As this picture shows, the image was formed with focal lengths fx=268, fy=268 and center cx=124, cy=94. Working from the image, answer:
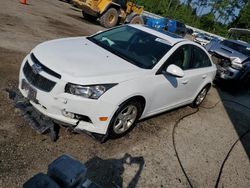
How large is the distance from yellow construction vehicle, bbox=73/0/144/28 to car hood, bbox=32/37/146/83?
39.7ft

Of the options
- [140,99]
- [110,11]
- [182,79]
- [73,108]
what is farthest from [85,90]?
[110,11]

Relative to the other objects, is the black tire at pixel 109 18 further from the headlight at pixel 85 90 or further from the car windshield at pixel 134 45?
the headlight at pixel 85 90

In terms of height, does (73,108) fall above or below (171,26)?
above

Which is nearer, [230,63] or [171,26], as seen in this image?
[230,63]

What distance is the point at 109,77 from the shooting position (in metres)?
3.71

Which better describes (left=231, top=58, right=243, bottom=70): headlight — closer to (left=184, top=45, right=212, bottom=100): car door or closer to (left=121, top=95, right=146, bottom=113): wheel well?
(left=184, top=45, right=212, bottom=100): car door

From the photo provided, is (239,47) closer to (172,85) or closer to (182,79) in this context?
(182,79)

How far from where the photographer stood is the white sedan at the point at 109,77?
11.7 ft

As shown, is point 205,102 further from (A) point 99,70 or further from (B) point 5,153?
(B) point 5,153

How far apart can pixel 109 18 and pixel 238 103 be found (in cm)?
1101

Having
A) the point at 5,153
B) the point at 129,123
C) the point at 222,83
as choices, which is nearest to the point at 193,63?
the point at 129,123

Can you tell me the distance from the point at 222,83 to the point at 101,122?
8.11 meters

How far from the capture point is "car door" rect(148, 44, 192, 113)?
4.49 metres

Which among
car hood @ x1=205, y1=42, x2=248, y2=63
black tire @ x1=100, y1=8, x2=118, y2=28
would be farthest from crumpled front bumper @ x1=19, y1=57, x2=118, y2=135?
black tire @ x1=100, y1=8, x2=118, y2=28
